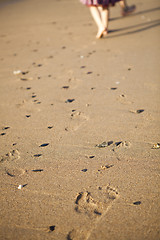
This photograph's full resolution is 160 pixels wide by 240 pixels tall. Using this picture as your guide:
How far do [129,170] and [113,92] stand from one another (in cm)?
128

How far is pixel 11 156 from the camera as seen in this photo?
2.14m

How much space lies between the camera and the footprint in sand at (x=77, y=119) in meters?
2.43

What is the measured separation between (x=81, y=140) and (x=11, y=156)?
63cm

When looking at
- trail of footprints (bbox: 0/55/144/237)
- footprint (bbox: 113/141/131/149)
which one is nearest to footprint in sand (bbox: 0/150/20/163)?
trail of footprints (bbox: 0/55/144/237)

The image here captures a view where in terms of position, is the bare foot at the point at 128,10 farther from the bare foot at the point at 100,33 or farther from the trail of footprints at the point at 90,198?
the trail of footprints at the point at 90,198

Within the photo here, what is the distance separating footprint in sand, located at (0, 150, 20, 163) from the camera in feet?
6.91

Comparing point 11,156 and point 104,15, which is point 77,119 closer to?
point 11,156

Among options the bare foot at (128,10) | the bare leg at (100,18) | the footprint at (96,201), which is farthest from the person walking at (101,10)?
the footprint at (96,201)

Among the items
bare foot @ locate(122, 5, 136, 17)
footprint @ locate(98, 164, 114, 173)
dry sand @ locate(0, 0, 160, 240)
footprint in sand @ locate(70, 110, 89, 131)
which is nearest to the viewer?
dry sand @ locate(0, 0, 160, 240)

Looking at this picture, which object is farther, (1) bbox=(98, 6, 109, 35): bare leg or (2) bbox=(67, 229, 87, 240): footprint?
(1) bbox=(98, 6, 109, 35): bare leg

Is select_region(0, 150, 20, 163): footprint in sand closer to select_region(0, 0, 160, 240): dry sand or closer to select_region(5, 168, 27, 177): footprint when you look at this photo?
select_region(0, 0, 160, 240): dry sand

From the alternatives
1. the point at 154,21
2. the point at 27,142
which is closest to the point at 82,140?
the point at 27,142

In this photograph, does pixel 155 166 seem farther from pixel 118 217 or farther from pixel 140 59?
pixel 140 59

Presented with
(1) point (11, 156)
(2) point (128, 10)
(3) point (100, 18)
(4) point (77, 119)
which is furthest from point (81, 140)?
(2) point (128, 10)
